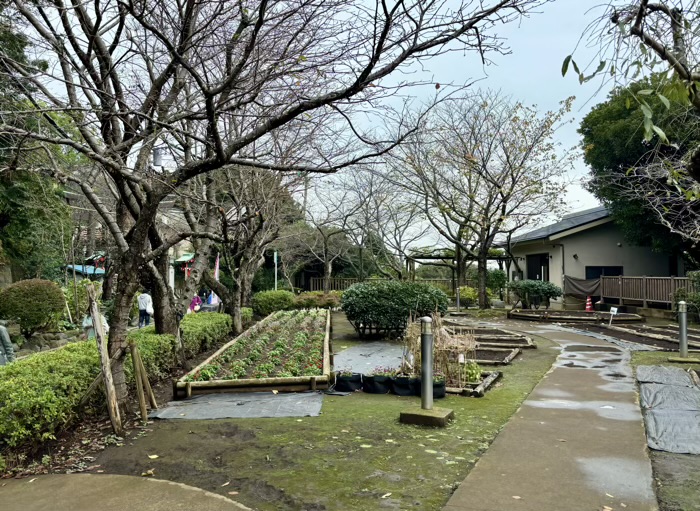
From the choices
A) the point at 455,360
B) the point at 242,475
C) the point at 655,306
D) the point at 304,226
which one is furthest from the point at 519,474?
the point at 304,226

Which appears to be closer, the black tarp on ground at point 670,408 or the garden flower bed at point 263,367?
the black tarp on ground at point 670,408

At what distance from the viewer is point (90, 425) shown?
19.6ft

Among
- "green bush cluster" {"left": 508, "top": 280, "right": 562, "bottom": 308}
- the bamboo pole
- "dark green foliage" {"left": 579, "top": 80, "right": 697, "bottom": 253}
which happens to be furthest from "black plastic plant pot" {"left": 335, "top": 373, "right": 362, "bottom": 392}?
"green bush cluster" {"left": 508, "top": 280, "right": 562, "bottom": 308}

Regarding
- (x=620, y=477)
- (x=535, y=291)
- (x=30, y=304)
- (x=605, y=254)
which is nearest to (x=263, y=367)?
(x=620, y=477)

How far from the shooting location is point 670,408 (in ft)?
21.1

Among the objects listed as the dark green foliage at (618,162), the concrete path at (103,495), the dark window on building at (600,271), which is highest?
the dark green foliage at (618,162)

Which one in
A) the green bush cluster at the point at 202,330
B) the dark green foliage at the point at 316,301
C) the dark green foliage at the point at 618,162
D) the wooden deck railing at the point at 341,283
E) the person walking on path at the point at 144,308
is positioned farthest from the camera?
the wooden deck railing at the point at 341,283

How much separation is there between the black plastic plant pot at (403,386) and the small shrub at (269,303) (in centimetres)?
1481

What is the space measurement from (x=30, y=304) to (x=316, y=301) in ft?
39.6

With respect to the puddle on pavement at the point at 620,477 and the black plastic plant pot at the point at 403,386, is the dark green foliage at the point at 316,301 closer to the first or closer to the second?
the black plastic plant pot at the point at 403,386

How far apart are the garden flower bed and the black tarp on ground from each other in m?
4.20

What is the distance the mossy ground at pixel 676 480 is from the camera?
375cm

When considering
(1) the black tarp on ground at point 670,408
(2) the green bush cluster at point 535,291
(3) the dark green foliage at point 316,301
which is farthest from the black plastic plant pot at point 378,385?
(2) the green bush cluster at point 535,291

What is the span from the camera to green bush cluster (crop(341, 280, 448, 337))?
13642 millimetres
